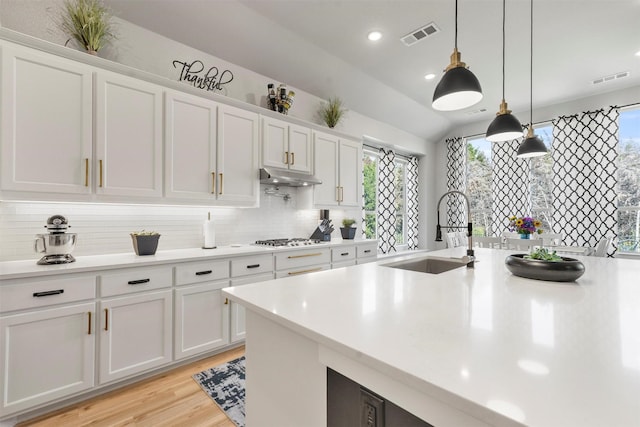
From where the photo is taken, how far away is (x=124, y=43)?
240cm

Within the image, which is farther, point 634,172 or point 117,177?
point 634,172

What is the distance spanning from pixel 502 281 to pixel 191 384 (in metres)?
2.18

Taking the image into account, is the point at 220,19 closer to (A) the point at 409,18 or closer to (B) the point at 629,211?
(A) the point at 409,18

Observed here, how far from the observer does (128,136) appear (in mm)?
2186

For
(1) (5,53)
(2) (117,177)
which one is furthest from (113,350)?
(1) (5,53)

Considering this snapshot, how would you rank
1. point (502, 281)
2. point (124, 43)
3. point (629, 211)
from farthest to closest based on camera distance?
point (629, 211), point (124, 43), point (502, 281)

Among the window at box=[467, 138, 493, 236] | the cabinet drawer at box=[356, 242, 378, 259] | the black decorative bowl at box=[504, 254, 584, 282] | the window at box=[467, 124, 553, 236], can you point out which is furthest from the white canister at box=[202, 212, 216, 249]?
the window at box=[467, 138, 493, 236]

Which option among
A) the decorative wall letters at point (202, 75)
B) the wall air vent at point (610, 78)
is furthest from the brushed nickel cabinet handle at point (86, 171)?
the wall air vent at point (610, 78)

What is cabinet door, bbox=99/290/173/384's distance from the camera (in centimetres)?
192

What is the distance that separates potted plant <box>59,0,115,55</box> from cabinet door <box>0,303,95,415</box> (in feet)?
6.01

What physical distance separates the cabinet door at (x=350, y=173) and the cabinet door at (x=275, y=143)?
3.25 ft

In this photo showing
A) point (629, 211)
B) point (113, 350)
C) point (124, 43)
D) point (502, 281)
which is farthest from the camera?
point (629, 211)

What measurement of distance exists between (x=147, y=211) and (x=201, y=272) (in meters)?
0.79

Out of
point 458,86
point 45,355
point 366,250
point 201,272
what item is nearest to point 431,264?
point 458,86
